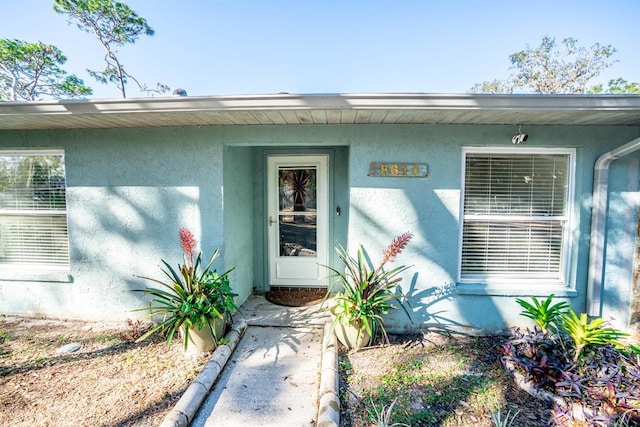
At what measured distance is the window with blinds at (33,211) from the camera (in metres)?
4.00

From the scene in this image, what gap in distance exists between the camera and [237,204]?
160 inches

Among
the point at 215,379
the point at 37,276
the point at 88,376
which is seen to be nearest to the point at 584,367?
the point at 215,379

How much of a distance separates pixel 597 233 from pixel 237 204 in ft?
14.1

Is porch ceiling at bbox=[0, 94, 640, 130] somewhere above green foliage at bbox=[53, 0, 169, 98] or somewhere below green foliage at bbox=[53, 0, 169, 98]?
below

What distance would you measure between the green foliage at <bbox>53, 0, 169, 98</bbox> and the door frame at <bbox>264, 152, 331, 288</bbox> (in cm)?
1507

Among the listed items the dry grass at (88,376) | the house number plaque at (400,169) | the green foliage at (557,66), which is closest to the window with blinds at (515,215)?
the house number plaque at (400,169)

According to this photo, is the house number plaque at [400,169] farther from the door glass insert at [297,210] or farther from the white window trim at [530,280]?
the door glass insert at [297,210]

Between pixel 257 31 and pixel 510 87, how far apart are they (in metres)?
16.7

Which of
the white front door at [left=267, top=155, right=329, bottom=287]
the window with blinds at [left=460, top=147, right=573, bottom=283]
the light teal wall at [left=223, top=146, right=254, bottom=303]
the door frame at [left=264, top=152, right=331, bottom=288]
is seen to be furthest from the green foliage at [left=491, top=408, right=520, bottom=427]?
the light teal wall at [left=223, top=146, right=254, bottom=303]

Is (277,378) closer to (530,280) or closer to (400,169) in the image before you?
(400,169)

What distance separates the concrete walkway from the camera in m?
2.31

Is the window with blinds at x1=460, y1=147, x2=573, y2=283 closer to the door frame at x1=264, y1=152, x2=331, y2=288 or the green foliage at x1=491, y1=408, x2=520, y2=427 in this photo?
the green foliage at x1=491, y1=408, x2=520, y2=427

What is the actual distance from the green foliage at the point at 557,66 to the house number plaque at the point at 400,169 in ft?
52.7

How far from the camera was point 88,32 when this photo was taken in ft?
48.2
